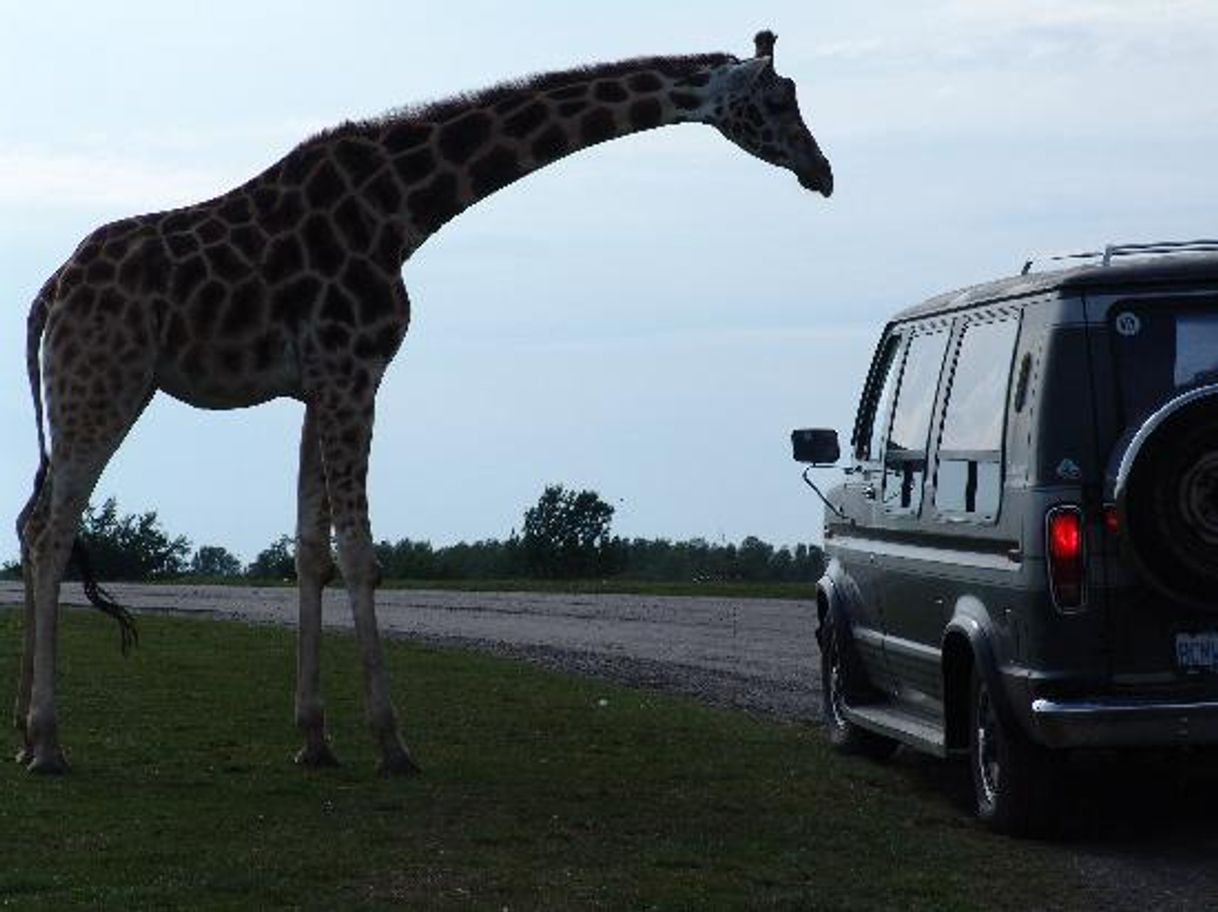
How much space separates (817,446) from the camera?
14359 mm

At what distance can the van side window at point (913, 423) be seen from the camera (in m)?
12.9

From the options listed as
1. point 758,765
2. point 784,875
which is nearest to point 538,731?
point 758,765

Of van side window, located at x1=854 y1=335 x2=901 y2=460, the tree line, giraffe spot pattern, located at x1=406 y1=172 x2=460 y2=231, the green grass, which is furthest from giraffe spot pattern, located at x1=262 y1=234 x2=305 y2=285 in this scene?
the tree line

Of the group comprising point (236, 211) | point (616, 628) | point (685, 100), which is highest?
point (685, 100)

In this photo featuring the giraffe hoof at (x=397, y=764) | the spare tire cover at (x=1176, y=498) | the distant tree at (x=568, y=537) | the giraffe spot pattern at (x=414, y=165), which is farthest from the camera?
the distant tree at (x=568, y=537)

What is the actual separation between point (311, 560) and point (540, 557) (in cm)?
3127

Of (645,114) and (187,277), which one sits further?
(645,114)

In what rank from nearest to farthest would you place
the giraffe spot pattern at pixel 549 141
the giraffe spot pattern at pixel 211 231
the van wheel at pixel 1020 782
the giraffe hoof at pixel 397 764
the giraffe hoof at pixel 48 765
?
1. the van wheel at pixel 1020 782
2. the giraffe hoof at pixel 48 765
3. the giraffe hoof at pixel 397 764
4. the giraffe spot pattern at pixel 211 231
5. the giraffe spot pattern at pixel 549 141

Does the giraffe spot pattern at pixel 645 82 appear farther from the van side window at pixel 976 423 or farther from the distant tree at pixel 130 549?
the distant tree at pixel 130 549

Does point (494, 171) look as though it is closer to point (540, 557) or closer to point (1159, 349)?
point (1159, 349)

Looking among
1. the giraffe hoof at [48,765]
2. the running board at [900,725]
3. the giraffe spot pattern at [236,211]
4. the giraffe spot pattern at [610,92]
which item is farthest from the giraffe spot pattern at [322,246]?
the running board at [900,725]

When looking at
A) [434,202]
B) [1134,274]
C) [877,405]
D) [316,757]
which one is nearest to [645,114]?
[434,202]

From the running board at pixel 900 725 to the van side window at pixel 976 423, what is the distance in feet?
3.41

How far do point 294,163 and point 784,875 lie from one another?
5656 mm
